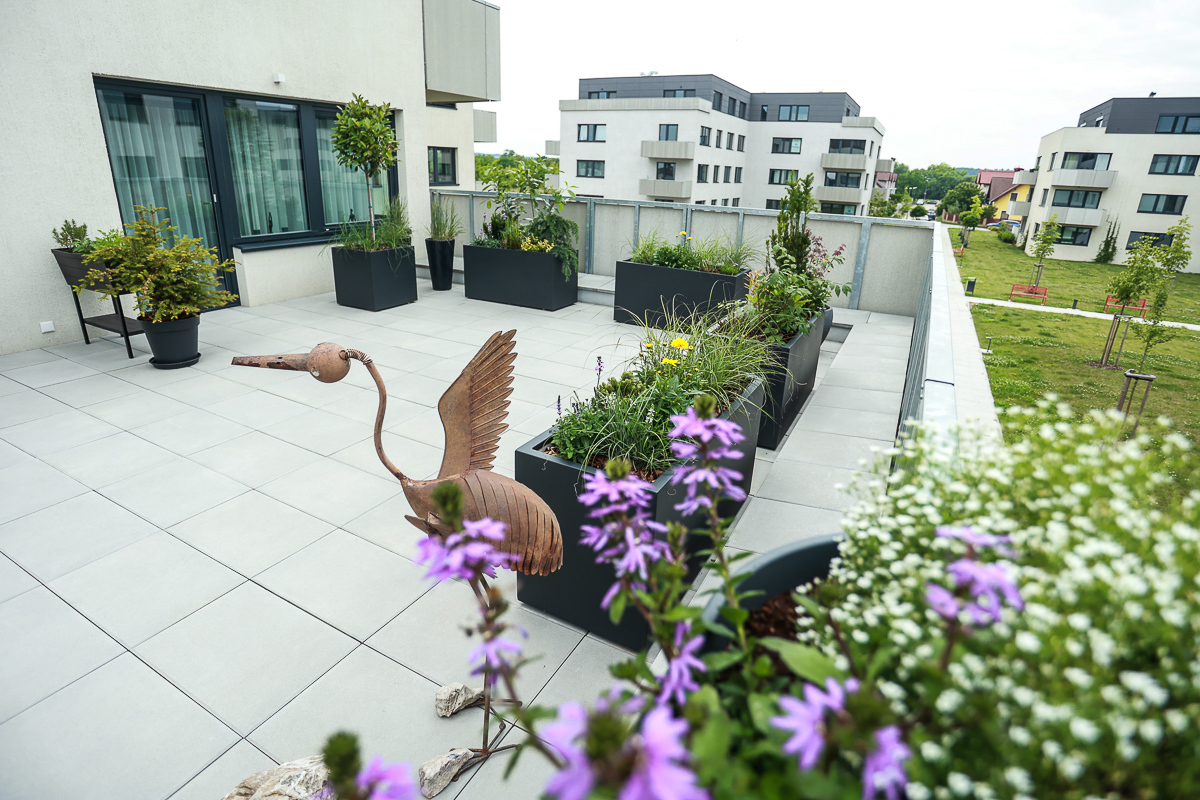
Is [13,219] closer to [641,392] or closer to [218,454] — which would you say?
[218,454]

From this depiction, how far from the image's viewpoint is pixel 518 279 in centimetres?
771

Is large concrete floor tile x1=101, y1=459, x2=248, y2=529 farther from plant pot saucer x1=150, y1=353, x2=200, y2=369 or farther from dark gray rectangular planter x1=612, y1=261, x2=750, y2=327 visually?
dark gray rectangular planter x1=612, y1=261, x2=750, y2=327

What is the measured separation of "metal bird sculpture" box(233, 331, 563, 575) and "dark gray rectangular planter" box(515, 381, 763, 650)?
293 mm

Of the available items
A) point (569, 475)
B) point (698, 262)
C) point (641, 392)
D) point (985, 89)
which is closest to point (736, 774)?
point (569, 475)

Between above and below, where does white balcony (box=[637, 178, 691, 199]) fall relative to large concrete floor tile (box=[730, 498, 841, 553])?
above

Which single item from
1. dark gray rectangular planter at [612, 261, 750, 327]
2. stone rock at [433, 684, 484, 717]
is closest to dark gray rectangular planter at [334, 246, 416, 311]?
dark gray rectangular planter at [612, 261, 750, 327]

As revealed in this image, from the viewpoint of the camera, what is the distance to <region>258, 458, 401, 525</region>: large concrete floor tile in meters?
3.26

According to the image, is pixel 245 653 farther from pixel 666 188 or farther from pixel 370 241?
pixel 666 188

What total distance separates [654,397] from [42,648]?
2582mm

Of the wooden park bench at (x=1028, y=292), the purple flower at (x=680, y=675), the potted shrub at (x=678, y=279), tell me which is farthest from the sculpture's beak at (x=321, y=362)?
the wooden park bench at (x=1028, y=292)

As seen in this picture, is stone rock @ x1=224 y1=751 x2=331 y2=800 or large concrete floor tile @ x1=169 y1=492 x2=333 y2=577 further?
large concrete floor tile @ x1=169 y1=492 x2=333 y2=577

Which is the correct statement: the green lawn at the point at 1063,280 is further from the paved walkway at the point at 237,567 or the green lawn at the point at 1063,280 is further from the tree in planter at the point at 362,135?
the tree in planter at the point at 362,135

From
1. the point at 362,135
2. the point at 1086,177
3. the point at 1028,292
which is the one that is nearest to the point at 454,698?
the point at 362,135

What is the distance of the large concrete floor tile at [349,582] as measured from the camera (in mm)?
2523
